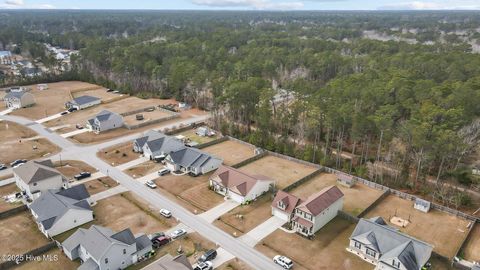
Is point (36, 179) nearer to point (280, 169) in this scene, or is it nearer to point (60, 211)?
point (60, 211)

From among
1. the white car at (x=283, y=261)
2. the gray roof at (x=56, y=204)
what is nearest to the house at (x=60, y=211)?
the gray roof at (x=56, y=204)

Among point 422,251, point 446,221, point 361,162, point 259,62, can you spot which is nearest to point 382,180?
point 361,162

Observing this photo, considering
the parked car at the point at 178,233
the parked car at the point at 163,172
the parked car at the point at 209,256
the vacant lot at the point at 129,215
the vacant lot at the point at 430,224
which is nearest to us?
the parked car at the point at 209,256

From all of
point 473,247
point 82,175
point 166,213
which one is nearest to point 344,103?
point 473,247

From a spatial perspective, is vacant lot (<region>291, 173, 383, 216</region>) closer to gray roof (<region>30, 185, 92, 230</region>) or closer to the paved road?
the paved road

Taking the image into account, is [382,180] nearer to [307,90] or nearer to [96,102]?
[307,90]

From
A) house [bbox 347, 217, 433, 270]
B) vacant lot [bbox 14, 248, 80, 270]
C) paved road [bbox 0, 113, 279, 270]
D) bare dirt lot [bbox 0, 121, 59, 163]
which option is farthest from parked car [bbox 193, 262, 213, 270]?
bare dirt lot [bbox 0, 121, 59, 163]

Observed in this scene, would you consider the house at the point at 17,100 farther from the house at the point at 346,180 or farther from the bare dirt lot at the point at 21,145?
the house at the point at 346,180
